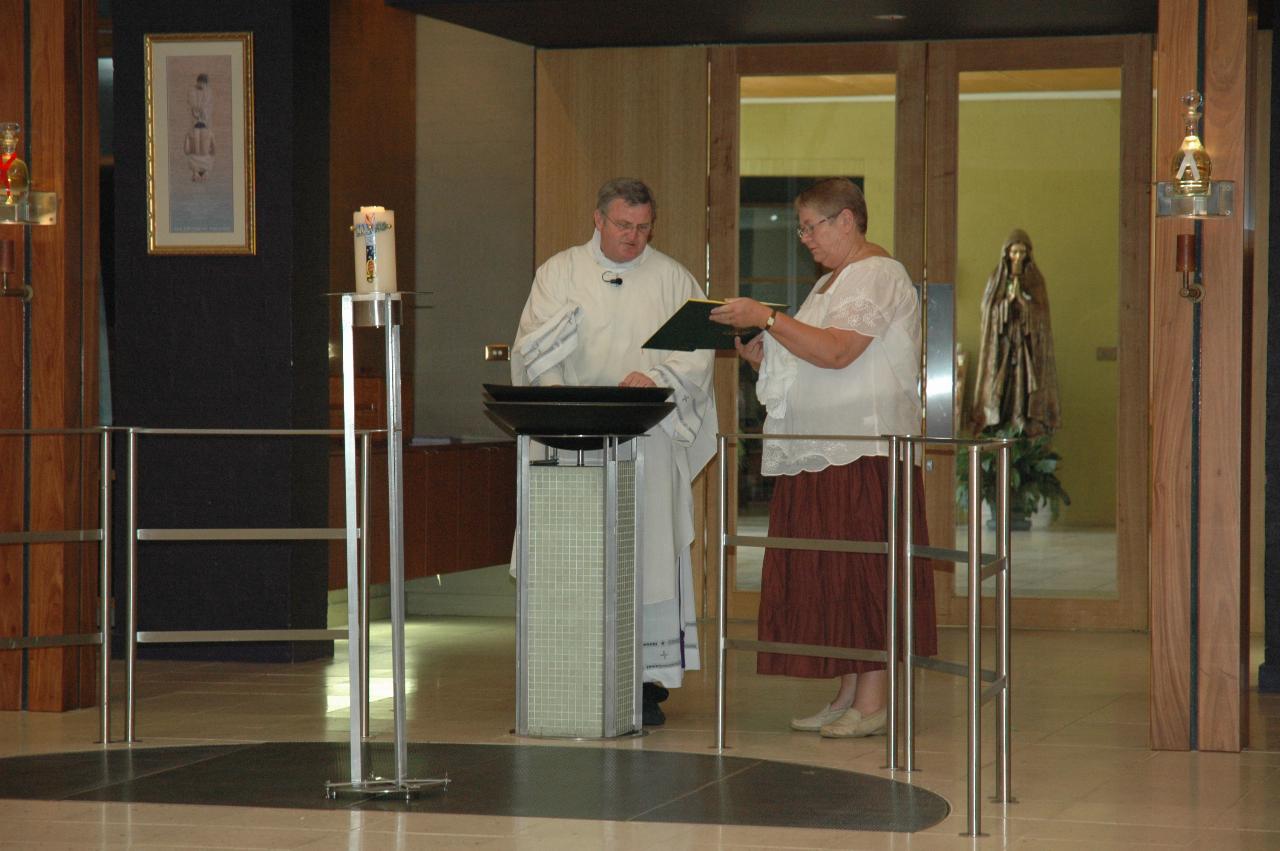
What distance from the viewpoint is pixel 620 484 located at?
4719 millimetres

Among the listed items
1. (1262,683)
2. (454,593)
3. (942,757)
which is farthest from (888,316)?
(454,593)

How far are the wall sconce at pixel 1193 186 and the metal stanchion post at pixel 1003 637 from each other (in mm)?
966

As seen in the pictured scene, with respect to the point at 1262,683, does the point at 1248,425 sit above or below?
above

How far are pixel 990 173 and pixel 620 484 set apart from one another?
294 centimetres

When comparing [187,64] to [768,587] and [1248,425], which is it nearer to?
[768,587]

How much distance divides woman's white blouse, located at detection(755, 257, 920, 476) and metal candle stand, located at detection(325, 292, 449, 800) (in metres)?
1.27

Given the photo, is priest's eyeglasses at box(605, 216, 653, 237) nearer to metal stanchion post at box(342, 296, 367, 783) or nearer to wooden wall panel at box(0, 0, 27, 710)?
metal stanchion post at box(342, 296, 367, 783)

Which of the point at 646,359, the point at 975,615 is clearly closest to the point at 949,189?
the point at 646,359

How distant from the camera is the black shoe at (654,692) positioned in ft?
16.6

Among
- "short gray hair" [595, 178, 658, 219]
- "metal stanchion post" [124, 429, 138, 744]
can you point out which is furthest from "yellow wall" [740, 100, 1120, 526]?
"metal stanchion post" [124, 429, 138, 744]

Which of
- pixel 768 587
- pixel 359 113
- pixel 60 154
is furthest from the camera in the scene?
pixel 359 113

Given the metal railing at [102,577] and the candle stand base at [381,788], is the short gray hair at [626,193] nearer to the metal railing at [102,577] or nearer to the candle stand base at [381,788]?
the metal railing at [102,577]

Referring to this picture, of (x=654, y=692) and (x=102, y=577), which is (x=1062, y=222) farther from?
(x=102, y=577)

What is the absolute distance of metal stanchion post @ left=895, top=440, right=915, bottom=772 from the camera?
4223 mm
